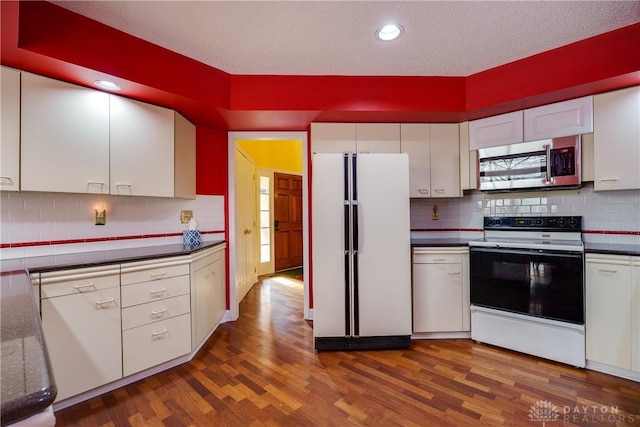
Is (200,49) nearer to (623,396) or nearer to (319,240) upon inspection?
(319,240)

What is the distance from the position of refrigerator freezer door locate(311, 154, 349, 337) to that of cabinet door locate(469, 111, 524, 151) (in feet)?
4.71

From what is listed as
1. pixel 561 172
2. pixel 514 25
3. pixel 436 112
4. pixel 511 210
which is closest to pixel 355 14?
pixel 514 25

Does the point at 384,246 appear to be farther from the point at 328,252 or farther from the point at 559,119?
the point at 559,119

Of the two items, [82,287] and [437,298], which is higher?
[82,287]

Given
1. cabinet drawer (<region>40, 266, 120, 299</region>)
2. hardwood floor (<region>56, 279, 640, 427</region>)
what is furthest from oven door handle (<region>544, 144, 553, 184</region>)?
cabinet drawer (<region>40, 266, 120, 299</region>)

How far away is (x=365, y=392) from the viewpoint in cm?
188

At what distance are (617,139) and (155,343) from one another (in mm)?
3827

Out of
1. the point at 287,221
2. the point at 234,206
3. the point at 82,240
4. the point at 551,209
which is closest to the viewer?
the point at 82,240

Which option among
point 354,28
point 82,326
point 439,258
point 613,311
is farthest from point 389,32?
point 82,326

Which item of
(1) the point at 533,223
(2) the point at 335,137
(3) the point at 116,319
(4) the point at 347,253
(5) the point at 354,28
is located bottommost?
(3) the point at 116,319

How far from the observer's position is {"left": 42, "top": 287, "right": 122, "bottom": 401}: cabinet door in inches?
65.9

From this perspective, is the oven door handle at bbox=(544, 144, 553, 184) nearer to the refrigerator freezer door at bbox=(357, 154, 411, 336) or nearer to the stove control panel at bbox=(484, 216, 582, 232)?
the stove control panel at bbox=(484, 216, 582, 232)

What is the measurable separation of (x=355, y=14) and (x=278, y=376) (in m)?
2.53

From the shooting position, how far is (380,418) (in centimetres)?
165
